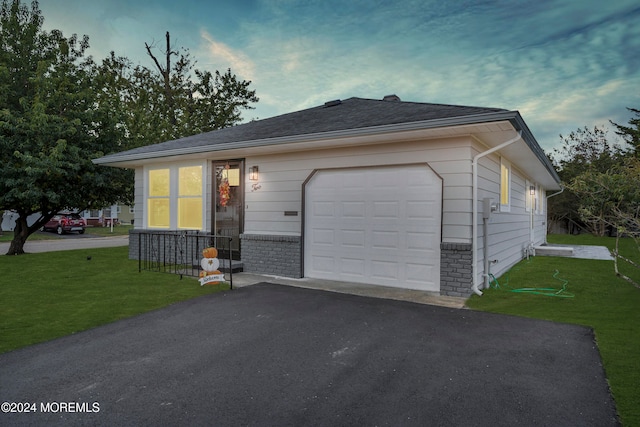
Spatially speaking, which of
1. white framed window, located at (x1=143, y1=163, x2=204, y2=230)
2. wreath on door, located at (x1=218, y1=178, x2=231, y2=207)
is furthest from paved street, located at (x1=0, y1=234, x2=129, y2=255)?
wreath on door, located at (x1=218, y1=178, x2=231, y2=207)

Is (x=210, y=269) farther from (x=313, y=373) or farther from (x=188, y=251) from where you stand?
(x=313, y=373)

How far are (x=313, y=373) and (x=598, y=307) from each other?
14.8ft

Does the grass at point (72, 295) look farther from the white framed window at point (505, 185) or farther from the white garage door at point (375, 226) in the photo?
the white framed window at point (505, 185)

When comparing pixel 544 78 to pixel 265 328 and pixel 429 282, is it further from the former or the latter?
pixel 265 328

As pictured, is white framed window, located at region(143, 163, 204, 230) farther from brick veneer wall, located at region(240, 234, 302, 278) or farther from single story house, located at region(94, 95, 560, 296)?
brick veneer wall, located at region(240, 234, 302, 278)

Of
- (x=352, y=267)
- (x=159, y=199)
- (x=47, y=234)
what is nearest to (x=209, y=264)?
(x=352, y=267)

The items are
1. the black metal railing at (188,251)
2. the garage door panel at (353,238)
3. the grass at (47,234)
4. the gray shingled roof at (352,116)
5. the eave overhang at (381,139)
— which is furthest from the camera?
the grass at (47,234)

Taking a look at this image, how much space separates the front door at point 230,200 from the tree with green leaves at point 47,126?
15.3 ft

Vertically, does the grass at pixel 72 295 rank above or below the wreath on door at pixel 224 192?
below

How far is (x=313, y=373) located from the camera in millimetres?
2881

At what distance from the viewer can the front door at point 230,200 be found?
7957mm

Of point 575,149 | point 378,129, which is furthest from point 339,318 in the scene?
point 575,149

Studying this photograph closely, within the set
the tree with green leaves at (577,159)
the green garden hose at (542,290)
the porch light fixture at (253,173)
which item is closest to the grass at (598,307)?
the green garden hose at (542,290)

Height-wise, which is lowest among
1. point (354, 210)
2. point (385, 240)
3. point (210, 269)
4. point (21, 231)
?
point (210, 269)
